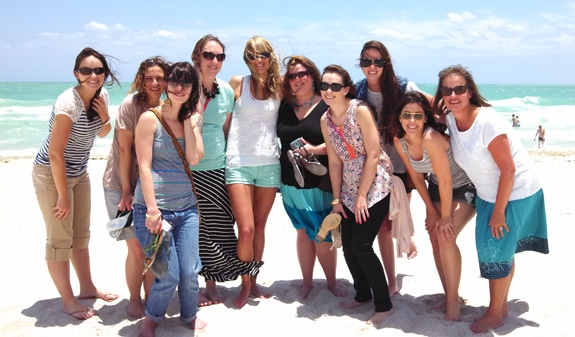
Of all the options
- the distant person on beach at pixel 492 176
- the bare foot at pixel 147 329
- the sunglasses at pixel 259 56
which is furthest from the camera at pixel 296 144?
the bare foot at pixel 147 329

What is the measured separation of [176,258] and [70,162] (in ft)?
4.33

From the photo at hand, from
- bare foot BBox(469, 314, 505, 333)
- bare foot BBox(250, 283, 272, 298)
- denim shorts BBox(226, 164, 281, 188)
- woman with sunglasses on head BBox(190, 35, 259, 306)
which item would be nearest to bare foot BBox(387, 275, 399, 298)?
bare foot BBox(469, 314, 505, 333)

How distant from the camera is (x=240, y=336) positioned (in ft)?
13.6

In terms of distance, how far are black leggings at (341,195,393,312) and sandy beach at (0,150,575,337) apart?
0.76 feet

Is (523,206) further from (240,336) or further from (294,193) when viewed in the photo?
(240,336)

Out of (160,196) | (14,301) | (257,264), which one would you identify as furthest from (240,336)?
(14,301)

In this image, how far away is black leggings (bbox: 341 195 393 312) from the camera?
430 centimetres

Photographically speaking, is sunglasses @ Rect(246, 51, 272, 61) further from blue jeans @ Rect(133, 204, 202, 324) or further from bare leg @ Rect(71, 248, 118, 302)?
bare leg @ Rect(71, 248, 118, 302)

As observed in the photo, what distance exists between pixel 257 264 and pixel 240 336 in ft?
2.57

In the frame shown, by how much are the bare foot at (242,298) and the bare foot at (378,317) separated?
1153 mm

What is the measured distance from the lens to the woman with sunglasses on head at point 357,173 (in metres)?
4.26

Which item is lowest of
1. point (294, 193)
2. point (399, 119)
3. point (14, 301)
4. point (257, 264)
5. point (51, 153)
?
point (14, 301)

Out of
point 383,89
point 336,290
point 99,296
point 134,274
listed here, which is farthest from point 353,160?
point 99,296

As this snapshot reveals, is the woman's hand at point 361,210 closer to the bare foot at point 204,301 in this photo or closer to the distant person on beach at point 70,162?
the bare foot at point 204,301
